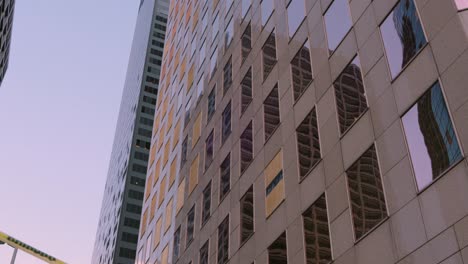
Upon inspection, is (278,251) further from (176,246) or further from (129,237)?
(129,237)

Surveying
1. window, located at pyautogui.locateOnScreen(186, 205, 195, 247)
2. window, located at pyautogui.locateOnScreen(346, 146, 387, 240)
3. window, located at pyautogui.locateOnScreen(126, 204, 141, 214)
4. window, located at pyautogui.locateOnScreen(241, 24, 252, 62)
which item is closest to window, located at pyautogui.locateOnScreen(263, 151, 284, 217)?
window, located at pyautogui.locateOnScreen(346, 146, 387, 240)

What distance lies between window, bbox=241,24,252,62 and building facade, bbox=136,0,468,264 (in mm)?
95

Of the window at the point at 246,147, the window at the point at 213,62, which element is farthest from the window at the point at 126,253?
the window at the point at 246,147

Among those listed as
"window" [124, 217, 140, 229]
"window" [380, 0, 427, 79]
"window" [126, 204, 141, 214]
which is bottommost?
"window" [380, 0, 427, 79]

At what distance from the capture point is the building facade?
1783 cm

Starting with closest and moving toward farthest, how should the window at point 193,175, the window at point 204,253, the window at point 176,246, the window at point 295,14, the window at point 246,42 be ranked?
1. the window at point 295,14
2. the window at point 204,253
3. the window at point 246,42
4. the window at point 176,246
5. the window at point 193,175

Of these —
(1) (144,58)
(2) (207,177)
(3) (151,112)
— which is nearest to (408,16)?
(2) (207,177)

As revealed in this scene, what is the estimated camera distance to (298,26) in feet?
100

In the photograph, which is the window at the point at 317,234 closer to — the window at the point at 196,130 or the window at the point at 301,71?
the window at the point at 301,71

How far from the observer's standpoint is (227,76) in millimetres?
41031

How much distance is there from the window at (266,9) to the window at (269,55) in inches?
75.2

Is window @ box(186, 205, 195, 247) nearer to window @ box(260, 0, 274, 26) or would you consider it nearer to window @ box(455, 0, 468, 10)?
window @ box(260, 0, 274, 26)

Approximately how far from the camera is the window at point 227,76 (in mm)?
40219

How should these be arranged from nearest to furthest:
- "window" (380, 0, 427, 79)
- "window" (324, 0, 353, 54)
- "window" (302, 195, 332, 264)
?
"window" (380, 0, 427, 79) → "window" (302, 195, 332, 264) → "window" (324, 0, 353, 54)
